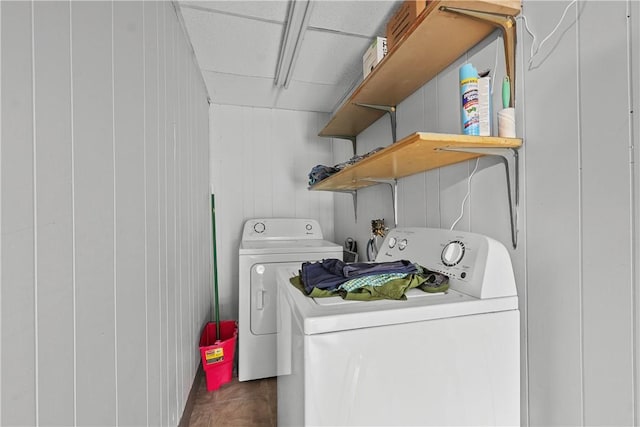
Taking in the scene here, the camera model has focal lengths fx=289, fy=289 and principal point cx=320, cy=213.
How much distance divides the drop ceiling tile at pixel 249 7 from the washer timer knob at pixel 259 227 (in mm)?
1586

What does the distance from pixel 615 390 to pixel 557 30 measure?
992 millimetres

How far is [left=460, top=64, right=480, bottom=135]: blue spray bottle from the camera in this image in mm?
963

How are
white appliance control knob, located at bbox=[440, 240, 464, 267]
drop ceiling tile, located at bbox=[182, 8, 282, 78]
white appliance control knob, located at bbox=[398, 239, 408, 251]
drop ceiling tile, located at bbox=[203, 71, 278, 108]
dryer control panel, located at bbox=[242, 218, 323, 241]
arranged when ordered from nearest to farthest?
white appliance control knob, located at bbox=[440, 240, 464, 267] → white appliance control knob, located at bbox=[398, 239, 408, 251] → drop ceiling tile, located at bbox=[182, 8, 282, 78] → drop ceiling tile, located at bbox=[203, 71, 278, 108] → dryer control panel, located at bbox=[242, 218, 323, 241]

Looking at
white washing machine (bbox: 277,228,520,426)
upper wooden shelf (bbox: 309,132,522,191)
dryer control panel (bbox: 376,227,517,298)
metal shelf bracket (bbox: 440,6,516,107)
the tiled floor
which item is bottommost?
the tiled floor

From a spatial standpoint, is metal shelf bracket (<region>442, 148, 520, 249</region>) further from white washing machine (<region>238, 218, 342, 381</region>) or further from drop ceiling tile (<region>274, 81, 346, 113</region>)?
drop ceiling tile (<region>274, 81, 346, 113</region>)

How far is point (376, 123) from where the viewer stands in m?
2.05

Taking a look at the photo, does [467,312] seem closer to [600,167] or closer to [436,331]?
[436,331]

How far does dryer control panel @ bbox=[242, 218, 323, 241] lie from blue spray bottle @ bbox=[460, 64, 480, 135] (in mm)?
1908

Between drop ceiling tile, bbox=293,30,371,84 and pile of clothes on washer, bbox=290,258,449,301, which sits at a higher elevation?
drop ceiling tile, bbox=293,30,371,84

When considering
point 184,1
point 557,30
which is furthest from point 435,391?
point 184,1

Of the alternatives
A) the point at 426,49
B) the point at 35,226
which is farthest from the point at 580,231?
the point at 35,226

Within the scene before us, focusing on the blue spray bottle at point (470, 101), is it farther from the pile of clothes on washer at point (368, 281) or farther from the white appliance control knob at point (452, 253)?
the pile of clothes on washer at point (368, 281)

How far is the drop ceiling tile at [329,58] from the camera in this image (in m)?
1.73

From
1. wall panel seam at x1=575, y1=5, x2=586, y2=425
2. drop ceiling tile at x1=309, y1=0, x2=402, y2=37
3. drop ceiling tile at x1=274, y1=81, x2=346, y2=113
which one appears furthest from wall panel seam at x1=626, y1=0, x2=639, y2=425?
drop ceiling tile at x1=274, y1=81, x2=346, y2=113
